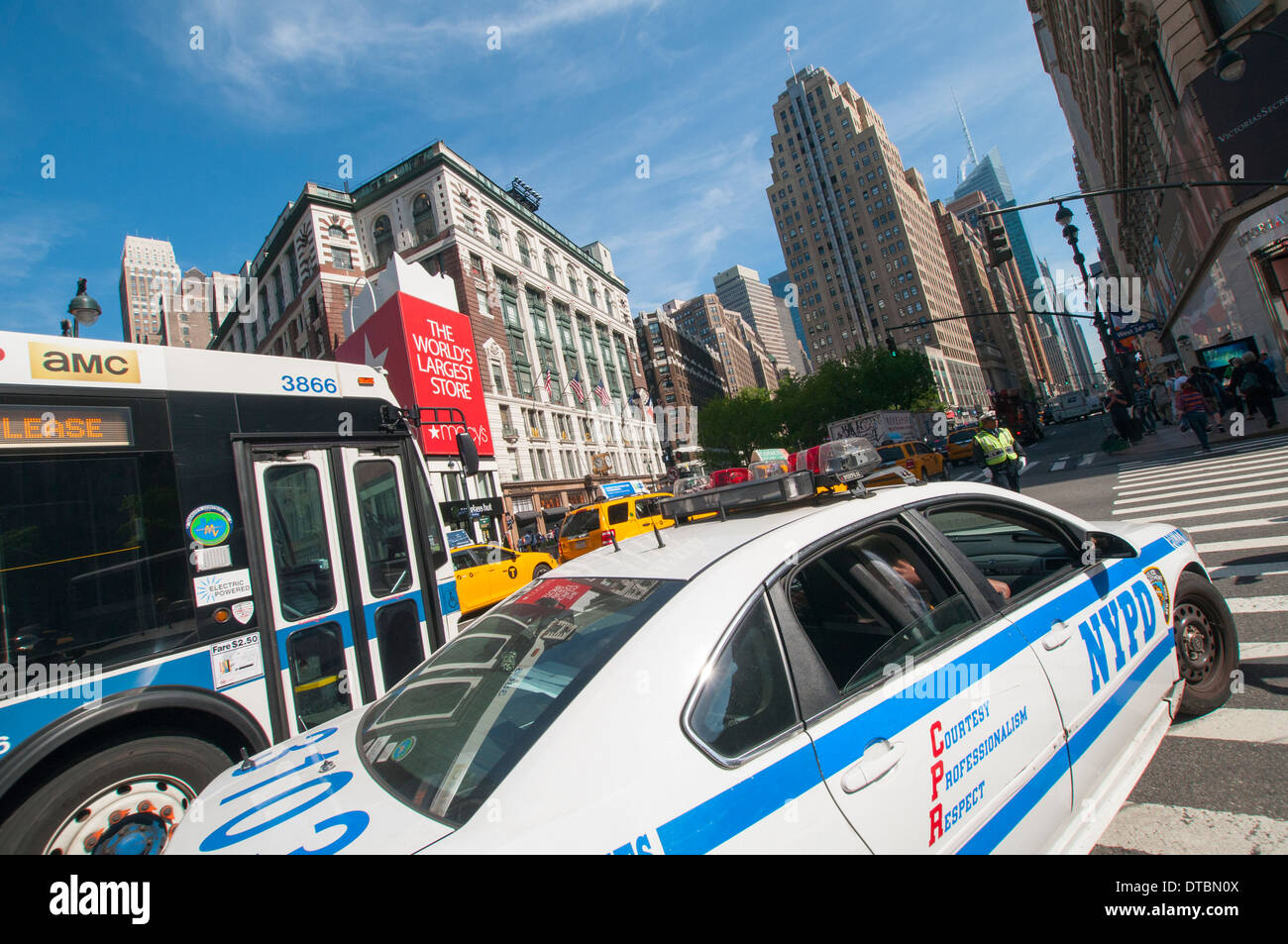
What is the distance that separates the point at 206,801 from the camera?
196 cm

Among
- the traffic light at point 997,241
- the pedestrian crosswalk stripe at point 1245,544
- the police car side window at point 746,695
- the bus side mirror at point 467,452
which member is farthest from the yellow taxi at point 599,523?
the police car side window at point 746,695

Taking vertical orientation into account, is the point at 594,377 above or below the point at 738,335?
below

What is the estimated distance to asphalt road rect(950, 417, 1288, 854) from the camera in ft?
7.83

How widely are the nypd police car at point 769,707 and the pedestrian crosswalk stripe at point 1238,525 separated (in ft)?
17.9

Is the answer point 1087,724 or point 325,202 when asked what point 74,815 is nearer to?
point 1087,724

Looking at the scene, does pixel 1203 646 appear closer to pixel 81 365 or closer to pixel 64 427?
pixel 64 427

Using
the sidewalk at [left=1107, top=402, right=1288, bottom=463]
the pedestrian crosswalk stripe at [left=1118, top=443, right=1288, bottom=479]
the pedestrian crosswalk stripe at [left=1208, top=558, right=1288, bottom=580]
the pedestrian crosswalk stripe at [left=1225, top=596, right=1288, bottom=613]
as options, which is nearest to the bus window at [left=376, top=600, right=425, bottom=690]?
the pedestrian crosswalk stripe at [left=1225, top=596, right=1288, bottom=613]

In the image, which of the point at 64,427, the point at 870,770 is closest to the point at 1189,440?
the point at 870,770

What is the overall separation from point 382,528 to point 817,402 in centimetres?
5847

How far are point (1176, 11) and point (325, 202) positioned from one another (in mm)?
45164

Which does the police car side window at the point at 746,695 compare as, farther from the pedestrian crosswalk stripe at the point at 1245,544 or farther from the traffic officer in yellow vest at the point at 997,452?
the traffic officer in yellow vest at the point at 997,452

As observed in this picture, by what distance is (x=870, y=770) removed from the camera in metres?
1.64

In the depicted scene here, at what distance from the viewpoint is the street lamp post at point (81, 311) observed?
5539 millimetres

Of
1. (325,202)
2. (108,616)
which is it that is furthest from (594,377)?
(108,616)
